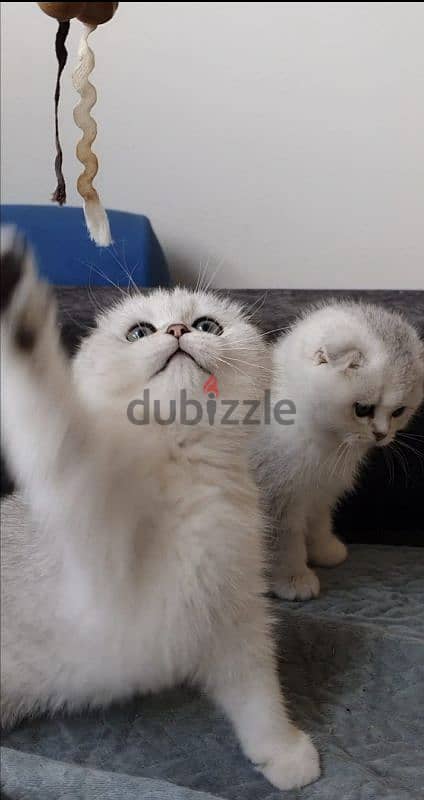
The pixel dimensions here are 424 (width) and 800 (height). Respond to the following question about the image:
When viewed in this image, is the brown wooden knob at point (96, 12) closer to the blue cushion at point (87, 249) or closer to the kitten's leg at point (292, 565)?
the blue cushion at point (87, 249)

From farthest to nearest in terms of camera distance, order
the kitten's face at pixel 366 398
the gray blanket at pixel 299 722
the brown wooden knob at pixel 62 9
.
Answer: the kitten's face at pixel 366 398
the gray blanket at pixel 299 722
the brown wooden knob at pixel 62 9

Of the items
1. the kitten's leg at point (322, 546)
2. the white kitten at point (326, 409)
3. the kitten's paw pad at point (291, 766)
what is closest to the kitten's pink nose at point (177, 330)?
the white kitten at point (326, 409)

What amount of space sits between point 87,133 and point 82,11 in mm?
70

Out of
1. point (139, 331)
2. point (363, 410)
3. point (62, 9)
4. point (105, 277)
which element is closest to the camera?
point (62, 9)

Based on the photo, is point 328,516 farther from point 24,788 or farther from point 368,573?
point 24,788

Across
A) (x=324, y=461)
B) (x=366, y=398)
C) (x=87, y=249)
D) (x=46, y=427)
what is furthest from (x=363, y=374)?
(x=46, y=427)

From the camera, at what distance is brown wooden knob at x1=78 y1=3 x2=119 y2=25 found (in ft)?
1.13

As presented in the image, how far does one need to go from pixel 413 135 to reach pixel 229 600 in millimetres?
675

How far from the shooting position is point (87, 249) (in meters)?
0.86

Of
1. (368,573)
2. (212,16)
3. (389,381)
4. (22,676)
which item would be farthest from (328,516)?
(212,16)

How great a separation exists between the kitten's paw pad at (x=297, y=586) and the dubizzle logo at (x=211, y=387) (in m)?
0.40

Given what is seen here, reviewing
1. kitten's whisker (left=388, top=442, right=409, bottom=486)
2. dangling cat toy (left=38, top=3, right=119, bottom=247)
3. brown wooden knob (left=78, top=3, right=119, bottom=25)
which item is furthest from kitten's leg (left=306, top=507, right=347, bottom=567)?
brown wooden knob (left=78, top=3, right=119, bottom=25)

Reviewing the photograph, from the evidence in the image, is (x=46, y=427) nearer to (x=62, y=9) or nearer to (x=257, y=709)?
(x=62, y=9)

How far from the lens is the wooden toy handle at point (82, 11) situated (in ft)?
1.07
